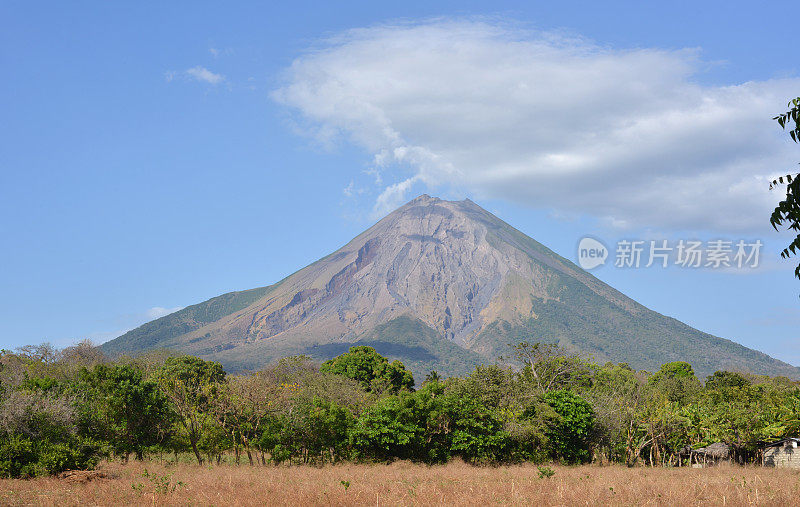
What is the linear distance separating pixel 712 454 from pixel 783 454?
18.4ft

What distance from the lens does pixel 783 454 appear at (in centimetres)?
4544

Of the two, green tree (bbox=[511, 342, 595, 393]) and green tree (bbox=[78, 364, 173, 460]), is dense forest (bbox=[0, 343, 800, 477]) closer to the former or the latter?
green tree (bbox=[78, 364, 173, 460])

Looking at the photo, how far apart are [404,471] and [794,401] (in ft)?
96.8

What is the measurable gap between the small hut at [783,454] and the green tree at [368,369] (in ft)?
179

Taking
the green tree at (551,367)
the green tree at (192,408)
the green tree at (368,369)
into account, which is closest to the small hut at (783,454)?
the green tree at (551,367)

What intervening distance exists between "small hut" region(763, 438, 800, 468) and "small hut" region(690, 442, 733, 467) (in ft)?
10.6

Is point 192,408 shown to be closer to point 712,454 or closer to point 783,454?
point 712,454

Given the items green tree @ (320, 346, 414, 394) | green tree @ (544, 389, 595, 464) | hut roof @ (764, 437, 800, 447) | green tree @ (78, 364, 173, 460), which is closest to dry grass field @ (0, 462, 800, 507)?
green tree @ (78, 364, 173, 460)

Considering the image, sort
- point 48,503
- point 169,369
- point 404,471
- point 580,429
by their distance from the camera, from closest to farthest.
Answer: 1. point 48,503
2. point 404,471
3. point 580,429
4. point 169,369

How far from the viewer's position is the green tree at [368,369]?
97062 millimetres

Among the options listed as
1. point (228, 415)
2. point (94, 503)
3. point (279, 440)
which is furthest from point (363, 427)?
point (94, 503)

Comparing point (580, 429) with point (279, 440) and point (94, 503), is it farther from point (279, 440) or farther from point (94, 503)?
point (94, 503)

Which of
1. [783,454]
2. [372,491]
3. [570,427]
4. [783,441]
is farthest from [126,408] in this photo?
[783,454]

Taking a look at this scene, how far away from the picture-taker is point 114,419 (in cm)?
4019
